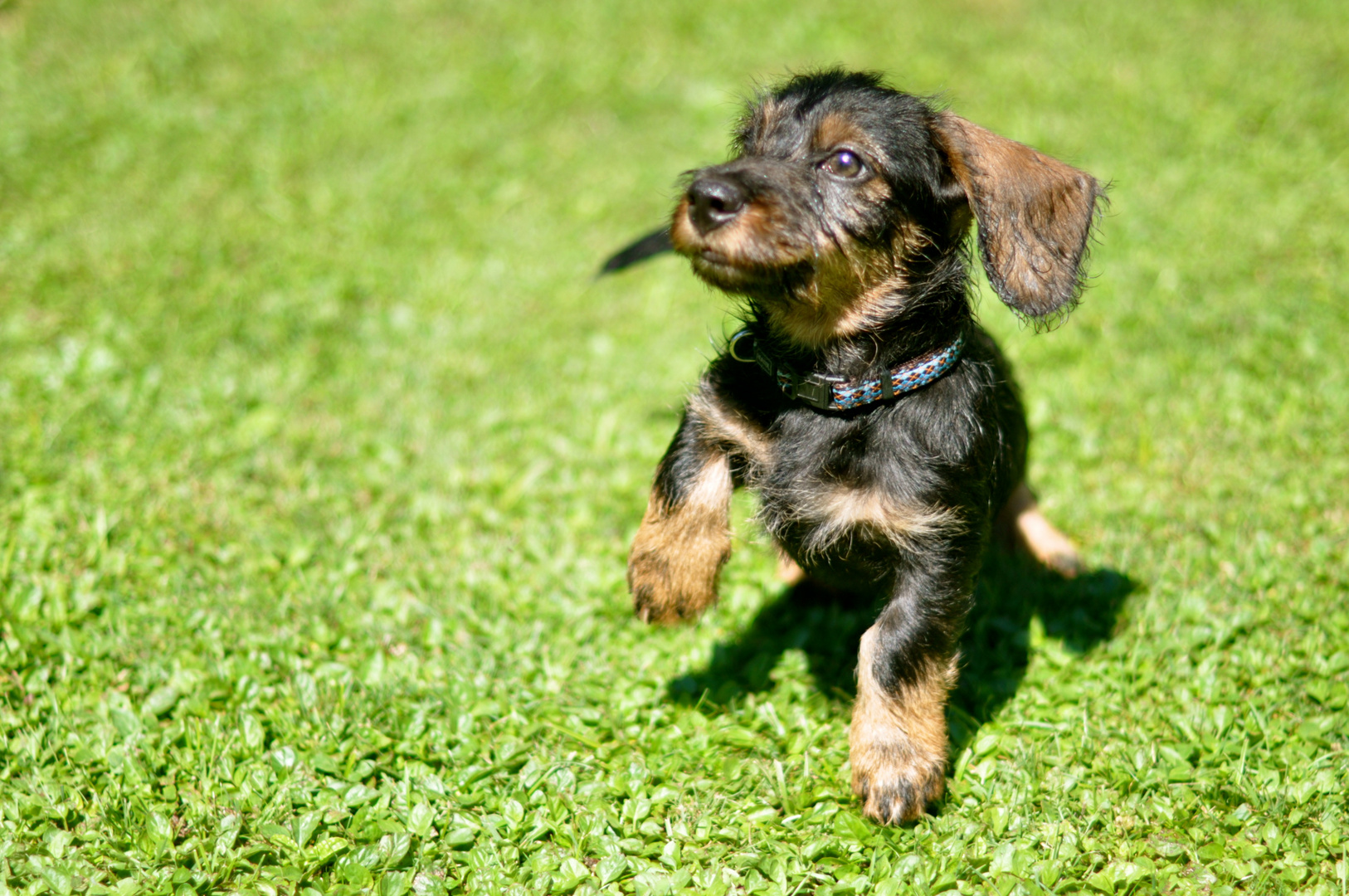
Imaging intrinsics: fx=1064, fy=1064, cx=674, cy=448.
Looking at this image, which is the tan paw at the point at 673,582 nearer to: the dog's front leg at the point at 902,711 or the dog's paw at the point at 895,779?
the dog's front leg at the point at 902,711

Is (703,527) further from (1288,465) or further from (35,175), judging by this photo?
(35,175)

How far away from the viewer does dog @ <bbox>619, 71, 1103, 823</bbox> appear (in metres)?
3.00

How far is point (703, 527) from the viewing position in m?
3.15

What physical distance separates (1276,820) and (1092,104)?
6.67m

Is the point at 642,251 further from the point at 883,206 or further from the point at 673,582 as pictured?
the point at 673,582

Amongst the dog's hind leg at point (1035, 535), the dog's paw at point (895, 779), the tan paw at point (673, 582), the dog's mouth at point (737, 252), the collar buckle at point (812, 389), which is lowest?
the dog's hind leg at point (1035, 535)

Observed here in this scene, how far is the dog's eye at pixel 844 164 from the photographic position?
119 inches

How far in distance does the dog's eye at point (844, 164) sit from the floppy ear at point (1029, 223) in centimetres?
A: 31

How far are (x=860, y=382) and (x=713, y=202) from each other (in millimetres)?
723

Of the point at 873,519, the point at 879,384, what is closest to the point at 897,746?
the point at 873,519

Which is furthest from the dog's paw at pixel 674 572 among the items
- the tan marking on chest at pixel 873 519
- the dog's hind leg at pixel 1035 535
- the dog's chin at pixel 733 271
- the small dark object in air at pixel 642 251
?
the dog's hind leg at pixel 1035 535

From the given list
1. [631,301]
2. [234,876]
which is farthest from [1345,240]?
[234,876]

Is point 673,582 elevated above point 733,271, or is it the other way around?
point 733,271

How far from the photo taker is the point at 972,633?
3.99m
